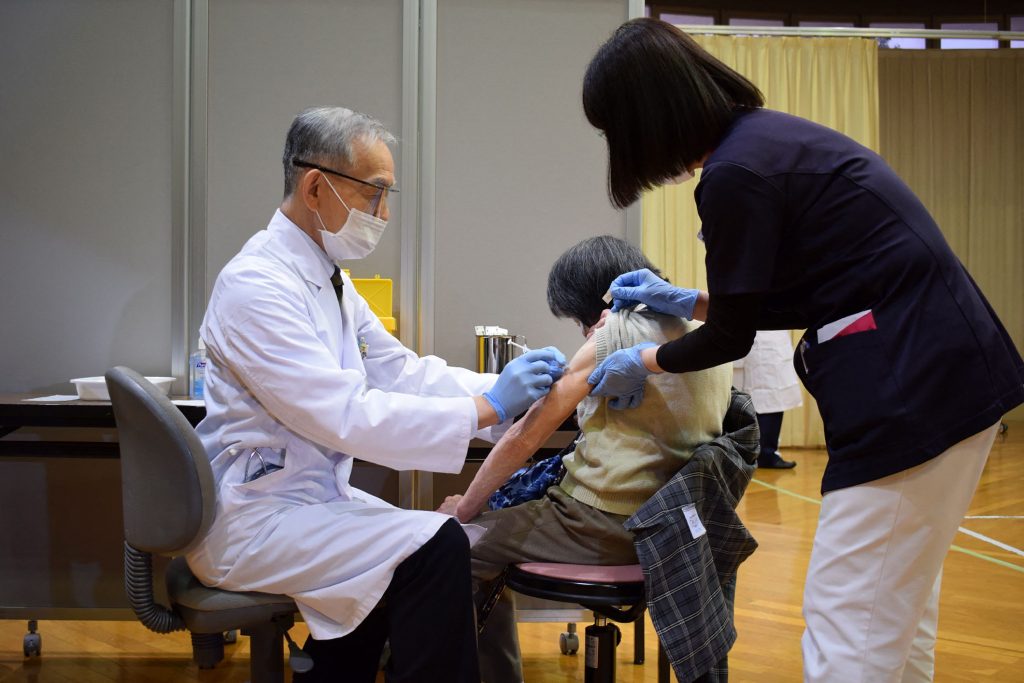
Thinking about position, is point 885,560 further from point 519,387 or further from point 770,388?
point 770,388

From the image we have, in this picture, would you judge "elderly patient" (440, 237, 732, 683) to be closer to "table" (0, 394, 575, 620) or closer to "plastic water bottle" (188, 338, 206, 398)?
"table" (0, 394, 575, 620)

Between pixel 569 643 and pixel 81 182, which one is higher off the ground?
pixel 81 182

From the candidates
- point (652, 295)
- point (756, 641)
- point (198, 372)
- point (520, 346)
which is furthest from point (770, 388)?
point (652, 295)

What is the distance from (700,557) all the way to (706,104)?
31.9 inches

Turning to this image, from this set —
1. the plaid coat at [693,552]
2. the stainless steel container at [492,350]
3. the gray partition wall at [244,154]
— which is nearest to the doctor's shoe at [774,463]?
the gray partition wall at [244,154]

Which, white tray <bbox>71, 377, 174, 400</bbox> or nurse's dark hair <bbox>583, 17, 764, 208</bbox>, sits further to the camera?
white tray <bbox>71, 377, 174, 400</bbox>

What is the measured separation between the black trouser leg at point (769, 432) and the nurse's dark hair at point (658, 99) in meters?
5.34

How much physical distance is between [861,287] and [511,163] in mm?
1757

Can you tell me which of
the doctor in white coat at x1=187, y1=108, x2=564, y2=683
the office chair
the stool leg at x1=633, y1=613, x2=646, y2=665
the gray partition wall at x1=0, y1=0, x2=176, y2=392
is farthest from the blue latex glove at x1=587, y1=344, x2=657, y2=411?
the gray partition wall at x1=0, y1=0, x2=176, y2=392

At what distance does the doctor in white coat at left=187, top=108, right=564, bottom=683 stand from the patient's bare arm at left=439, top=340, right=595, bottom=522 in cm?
5

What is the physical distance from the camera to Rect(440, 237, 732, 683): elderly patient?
174 cm

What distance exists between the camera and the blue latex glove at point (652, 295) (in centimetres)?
175

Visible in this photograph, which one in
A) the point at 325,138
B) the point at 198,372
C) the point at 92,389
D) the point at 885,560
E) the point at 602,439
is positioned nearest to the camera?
the point at 885,560

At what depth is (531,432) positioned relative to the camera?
6.24 feet
